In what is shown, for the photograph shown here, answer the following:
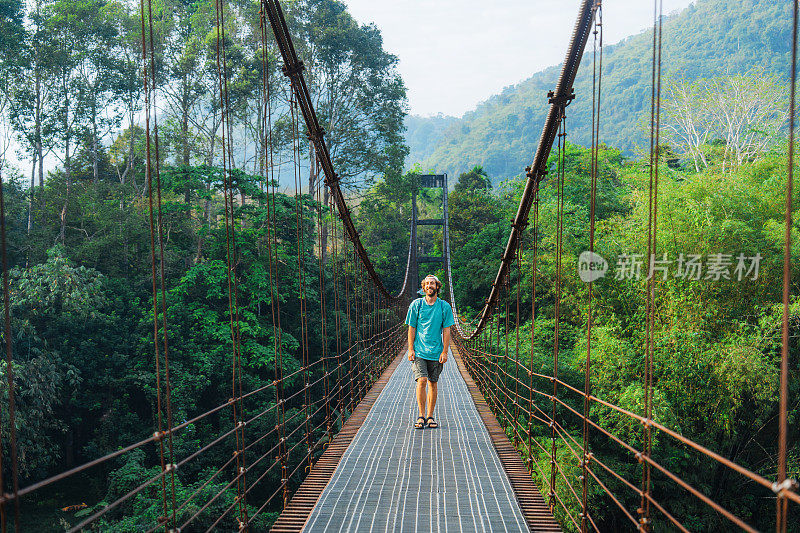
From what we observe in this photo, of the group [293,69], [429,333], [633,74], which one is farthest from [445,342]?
[633,74]

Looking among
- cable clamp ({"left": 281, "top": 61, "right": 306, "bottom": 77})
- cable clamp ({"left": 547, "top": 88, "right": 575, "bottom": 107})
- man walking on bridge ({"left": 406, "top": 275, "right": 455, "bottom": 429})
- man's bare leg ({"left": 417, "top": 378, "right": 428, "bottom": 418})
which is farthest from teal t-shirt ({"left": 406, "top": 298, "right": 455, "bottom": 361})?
cable clamp ({"left": 281, "top": 61, "right": 306, "bottom": 77})

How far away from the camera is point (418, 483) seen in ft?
7.80

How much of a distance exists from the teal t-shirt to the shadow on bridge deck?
48 cm

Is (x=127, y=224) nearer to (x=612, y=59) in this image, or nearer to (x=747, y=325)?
(x=747, y=325)

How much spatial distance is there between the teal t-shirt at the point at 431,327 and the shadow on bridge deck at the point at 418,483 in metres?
0.48

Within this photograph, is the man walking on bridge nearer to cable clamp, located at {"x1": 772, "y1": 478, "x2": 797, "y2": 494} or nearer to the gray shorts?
the gray shorts

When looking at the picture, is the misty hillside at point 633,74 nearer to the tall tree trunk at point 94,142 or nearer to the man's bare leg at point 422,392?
the tall tree trunk at point 94,142

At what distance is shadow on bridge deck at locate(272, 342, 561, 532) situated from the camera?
1979 millimetres

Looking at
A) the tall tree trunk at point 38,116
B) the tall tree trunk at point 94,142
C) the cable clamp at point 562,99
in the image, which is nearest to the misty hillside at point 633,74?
the tall tree trunk at point 94,142

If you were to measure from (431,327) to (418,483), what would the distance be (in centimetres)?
99

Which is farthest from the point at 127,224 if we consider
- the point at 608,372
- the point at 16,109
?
the point at 608,372

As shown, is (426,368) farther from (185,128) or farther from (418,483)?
(185,128)

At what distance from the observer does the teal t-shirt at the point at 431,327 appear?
3191 millimetres

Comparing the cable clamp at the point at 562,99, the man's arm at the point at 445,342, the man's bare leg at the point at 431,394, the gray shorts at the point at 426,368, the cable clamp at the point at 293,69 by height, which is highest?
the cable clamp at the point at 293,69
